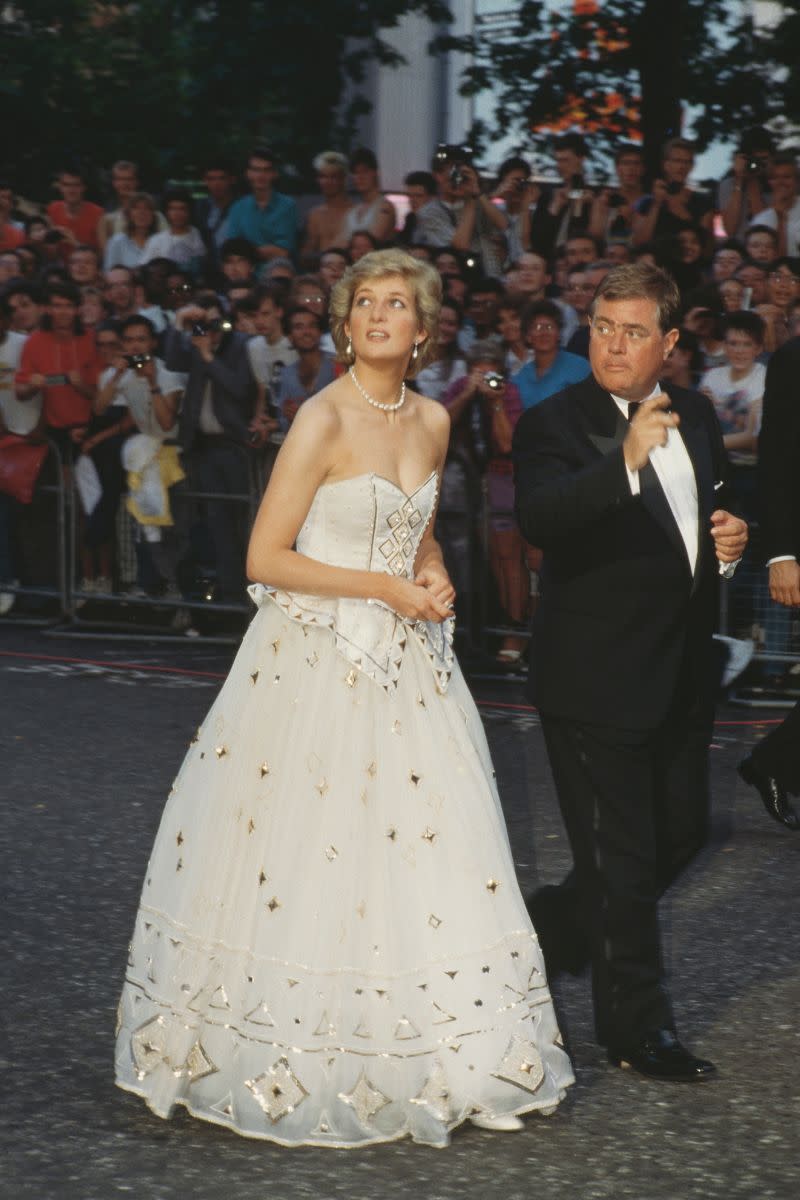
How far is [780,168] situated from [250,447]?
13.3 ft

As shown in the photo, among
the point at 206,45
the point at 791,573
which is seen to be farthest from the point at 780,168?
the point at 206,45

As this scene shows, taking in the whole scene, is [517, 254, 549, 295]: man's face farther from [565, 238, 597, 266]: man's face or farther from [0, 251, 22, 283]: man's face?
[0, 251, 22, 283]: man's face

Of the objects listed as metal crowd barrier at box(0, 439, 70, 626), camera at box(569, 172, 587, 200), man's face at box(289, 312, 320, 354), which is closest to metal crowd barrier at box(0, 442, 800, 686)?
metal crowd barrier at box(0, 439, 70, 626)

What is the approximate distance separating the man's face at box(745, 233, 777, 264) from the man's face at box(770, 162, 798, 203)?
0.95 m

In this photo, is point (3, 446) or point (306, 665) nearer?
point (306, 665)

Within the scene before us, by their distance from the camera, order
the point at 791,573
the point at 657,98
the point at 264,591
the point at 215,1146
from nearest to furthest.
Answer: the point at 215,1146, the point at 264,591, the point at 791,573, the point at 657,98

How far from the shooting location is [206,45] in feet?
67.2

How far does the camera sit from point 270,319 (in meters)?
12.3

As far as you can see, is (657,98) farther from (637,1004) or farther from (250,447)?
(637,1004)

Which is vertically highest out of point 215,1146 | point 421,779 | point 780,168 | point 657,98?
point 657,98

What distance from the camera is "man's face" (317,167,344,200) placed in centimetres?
1484

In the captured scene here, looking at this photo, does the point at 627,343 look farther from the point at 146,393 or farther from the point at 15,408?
the point at 15,408

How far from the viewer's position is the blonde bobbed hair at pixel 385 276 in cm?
479

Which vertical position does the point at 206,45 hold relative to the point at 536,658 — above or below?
above
